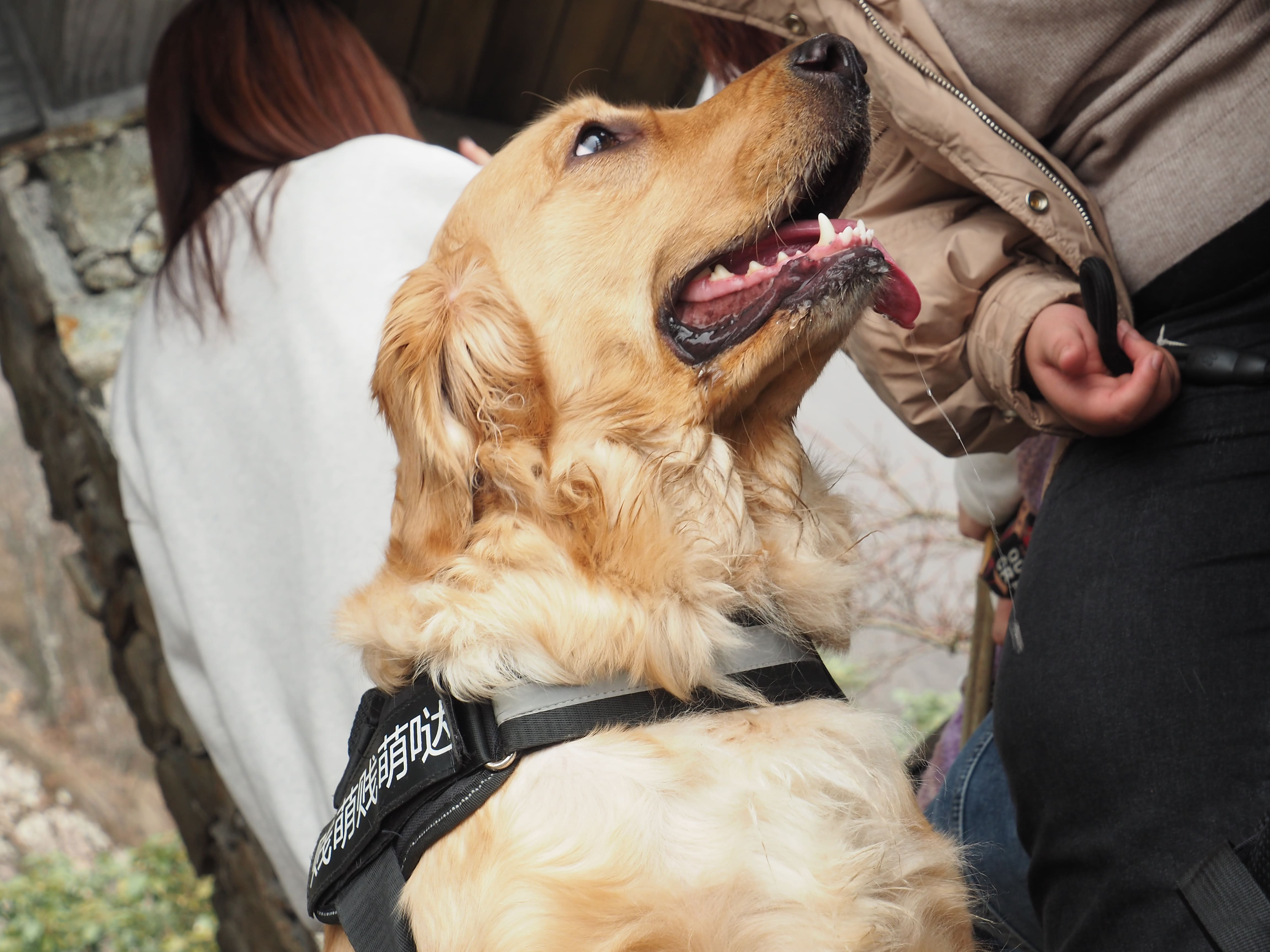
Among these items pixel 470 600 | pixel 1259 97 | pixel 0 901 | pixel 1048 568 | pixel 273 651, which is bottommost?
pixel 0 901

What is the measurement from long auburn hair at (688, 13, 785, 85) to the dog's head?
635 mm

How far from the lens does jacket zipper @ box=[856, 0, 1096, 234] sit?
1.61 meters

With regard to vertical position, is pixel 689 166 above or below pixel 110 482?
above

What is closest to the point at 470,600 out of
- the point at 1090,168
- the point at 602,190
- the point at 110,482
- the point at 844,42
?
the point at 602,190

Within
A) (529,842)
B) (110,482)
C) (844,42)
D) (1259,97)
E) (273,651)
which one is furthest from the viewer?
(110,482)

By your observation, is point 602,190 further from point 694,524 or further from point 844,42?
point 694,524

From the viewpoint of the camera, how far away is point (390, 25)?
3.77 meters

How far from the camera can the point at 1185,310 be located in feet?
5.24

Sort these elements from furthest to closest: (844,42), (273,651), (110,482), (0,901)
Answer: (0,901) → (110,482) → (273,651) → (844,42)

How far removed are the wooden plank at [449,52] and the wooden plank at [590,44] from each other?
27 cm

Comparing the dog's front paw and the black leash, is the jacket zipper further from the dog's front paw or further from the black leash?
the dog's front paw

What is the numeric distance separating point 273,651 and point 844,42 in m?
1.76

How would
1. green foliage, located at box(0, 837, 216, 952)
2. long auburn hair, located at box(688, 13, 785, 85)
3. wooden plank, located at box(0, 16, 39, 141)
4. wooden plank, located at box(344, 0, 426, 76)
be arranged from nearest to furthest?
long auburn hair, located at box(688, 13, 785, 85) → wooden plank, located at box(0, 16, 39, 141) → wooden plank, located at box(344, 0, 426, 76) → green foliage, located at box(0, 837, 216, 952)

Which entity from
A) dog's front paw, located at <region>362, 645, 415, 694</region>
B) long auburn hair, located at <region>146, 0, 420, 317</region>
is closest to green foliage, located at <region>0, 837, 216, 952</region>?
long auburn hair, located at <region>146, 0, 420, 317</region>
